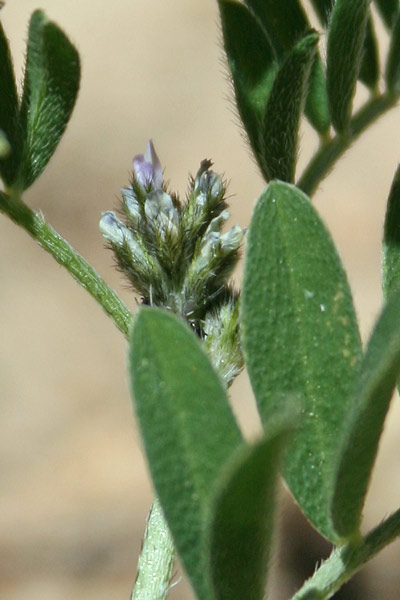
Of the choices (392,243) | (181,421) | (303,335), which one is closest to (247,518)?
(181,421)

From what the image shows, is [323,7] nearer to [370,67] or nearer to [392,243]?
[370,67]

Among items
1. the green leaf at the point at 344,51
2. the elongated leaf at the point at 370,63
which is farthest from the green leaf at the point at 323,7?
the green leaf at the point at 344,51

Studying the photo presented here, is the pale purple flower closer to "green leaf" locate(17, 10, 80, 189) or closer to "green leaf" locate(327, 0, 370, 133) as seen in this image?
"green leaf" locate(17, 10, 80, 189)

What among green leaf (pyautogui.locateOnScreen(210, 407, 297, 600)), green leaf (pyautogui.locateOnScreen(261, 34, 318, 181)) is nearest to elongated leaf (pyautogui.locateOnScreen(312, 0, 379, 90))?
green leaf (pyautogui.locateOnScreen(261, 34, 318, 181))

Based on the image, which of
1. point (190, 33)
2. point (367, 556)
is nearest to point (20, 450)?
point (190, 33)

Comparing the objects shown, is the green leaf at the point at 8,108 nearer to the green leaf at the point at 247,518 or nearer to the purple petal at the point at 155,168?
the purple petal at the point at 155,168

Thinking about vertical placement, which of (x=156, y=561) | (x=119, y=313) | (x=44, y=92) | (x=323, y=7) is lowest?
(x=156, y=561)
